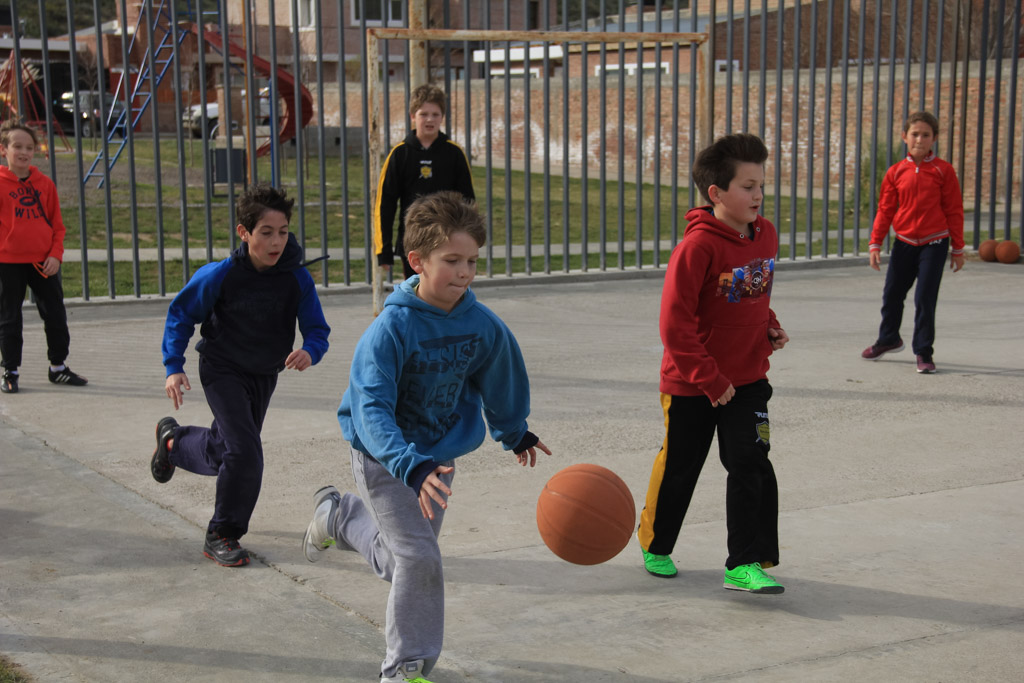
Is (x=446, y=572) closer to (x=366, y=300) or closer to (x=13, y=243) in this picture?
(x=13, y=243)

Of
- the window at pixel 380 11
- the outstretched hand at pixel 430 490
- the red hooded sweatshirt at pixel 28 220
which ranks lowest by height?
the outstretched hand at pixel 430 490

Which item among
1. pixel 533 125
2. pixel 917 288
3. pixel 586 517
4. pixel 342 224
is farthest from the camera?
pixel 533 125

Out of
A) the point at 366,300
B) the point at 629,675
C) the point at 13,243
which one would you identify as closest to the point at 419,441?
the point at 629,675

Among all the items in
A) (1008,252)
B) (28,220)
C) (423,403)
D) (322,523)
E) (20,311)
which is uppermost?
(28,220)

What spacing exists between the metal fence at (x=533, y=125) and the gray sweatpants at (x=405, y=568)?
4.29 m

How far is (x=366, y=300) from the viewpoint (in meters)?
11.5

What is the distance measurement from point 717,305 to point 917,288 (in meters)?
4.39

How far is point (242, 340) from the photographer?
490cm

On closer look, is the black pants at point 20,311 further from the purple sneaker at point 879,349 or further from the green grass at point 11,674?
the purple sneaker at point 879,349

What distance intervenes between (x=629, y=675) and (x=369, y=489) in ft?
3.23

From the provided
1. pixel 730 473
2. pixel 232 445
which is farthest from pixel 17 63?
pixel 730 473

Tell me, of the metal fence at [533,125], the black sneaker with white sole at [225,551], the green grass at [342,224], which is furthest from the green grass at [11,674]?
the green grass at [342,224]

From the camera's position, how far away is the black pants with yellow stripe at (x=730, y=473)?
4.43 metres

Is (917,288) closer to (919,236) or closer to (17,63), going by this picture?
(919,236)
